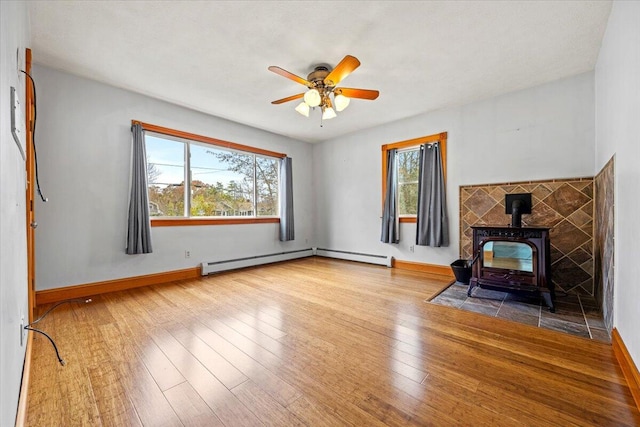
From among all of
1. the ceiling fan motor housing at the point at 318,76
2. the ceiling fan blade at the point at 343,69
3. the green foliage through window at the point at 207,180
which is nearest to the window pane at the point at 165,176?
the green foliage through window at the point at 207,180

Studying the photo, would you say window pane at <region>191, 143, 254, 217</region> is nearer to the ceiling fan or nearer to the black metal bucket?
the ceiling fan

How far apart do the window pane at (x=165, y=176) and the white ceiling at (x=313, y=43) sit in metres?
0.69

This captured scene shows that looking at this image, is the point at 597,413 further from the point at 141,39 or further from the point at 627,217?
the point at 141,39

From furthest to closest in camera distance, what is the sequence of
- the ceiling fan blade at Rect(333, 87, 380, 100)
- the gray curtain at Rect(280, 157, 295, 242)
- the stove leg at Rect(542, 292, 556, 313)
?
1. the gray curtain at Rect(280, 157, 295, 242)
2. the ceiling fan blade at Rect(333, 87, 380, 100)
3. the stove leg at Rect(542, 292, 556, 313)

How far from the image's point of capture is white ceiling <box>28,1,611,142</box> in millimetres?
2078

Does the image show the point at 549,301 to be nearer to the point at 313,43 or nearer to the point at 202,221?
the point at 313,43

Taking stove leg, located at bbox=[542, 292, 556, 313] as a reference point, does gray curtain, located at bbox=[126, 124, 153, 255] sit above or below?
above

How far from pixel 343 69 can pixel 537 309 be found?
2988 millimetres

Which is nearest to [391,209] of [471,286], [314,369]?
[471,286]

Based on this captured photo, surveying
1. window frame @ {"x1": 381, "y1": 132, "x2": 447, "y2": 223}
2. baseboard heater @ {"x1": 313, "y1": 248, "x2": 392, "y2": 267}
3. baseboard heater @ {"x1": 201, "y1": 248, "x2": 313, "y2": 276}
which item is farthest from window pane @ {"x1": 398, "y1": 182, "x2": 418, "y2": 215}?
baseboard heater @ {"x1": 201, "y1": 248, "x2": 313, "y2": 276}

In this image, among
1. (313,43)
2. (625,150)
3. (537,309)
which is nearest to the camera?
(625,150)

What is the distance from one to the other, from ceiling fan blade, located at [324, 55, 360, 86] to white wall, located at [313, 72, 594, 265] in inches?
54.0

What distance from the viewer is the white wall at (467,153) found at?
3119 mm

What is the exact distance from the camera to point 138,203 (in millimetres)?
3385
